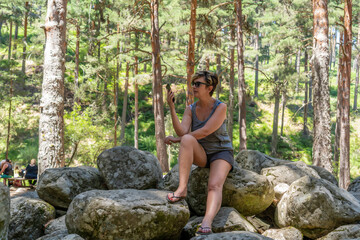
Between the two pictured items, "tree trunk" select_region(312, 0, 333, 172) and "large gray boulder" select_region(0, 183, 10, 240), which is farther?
"tree trunk" select_region(312, 0, 333, 172)

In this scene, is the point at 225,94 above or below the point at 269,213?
above

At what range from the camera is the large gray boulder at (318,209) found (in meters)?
3.78

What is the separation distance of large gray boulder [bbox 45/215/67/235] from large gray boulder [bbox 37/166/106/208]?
0.36m

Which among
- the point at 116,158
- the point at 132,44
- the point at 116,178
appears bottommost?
the point at 116,178

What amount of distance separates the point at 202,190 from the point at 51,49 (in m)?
3.68

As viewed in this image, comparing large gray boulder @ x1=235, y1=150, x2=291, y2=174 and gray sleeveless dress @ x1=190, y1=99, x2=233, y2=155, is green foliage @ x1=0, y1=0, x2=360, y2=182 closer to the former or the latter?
large gray boulder @ x1=235, y1=150, x2=291, y2=174

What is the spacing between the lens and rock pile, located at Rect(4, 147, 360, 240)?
119 inches

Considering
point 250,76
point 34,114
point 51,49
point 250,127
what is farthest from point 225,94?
point 51,49

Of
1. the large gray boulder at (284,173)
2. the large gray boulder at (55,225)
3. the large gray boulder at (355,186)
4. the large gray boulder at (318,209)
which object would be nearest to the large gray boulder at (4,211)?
the large gray boulder at (55,225)

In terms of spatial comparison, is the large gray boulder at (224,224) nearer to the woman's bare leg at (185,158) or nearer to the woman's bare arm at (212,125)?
the woman's bare leg at (185,158)

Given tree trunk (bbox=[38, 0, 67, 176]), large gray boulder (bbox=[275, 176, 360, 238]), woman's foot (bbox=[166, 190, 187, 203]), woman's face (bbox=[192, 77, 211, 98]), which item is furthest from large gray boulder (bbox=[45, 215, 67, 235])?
large gray boulder (bbox=[275, 176, 360, 238])

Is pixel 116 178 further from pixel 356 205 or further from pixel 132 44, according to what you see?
pixel 132 44

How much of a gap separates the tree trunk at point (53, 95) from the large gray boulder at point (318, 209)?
389cm

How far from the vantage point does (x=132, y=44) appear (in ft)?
55.9
